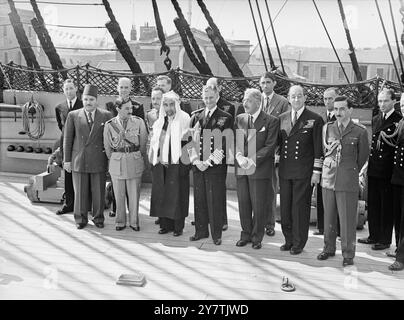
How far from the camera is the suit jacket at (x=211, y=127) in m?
4.77

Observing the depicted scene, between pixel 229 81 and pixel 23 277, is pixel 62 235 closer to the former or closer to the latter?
pixel 23 277

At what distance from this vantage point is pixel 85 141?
534cm

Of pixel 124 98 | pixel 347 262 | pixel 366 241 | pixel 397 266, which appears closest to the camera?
pixel 397 266

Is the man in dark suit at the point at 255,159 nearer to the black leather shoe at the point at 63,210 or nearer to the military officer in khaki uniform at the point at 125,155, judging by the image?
the military officer in khaki uniform at the point at 125,155

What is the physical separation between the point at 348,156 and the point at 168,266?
68.0 inches

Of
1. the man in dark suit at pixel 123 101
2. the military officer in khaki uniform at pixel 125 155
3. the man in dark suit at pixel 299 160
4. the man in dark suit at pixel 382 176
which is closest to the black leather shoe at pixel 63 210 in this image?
the man in dark suit at pixel 123 101

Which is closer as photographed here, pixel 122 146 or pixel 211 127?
pixel 211 127

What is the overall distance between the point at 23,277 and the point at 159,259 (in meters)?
1.11

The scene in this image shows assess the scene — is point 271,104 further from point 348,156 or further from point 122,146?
point 122,146

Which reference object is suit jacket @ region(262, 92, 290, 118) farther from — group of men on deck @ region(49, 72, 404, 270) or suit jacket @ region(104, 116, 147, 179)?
suit jacket @ region(104, 116, 147, 179)

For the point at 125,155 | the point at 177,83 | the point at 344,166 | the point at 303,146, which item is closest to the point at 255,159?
the point at 303,146

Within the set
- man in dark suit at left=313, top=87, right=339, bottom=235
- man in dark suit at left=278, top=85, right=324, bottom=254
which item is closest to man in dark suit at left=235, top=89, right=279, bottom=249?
man in dark suit at left=278, top=85, right=324, bottom=254

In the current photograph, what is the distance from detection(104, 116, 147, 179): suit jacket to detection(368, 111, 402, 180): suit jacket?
2.25 metres

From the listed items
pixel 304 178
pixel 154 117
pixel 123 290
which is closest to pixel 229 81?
pixel 154 117
